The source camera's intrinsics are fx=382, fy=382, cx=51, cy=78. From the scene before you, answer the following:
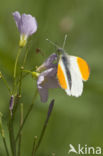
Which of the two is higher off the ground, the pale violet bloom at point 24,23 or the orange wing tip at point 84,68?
the pale violet bloom at point 24,23

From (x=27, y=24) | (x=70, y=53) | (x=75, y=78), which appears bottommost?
(x=70, y=53)

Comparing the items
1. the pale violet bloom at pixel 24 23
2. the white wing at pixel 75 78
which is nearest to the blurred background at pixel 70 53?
the pale violet bloom at pixel 24 23

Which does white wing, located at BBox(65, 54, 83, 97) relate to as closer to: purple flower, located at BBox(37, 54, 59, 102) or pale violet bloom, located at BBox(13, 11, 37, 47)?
purple flower, located at BBox(37, 54, 59, 102)

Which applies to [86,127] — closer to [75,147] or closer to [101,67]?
[75,147]

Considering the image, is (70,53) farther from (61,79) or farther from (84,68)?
(61,79)

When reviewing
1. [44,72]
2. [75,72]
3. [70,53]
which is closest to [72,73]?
[75,72]

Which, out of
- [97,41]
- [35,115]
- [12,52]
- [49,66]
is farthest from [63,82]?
[97,41]

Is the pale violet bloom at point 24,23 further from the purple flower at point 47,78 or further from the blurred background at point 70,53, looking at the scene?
the blurred background at point 70,53
